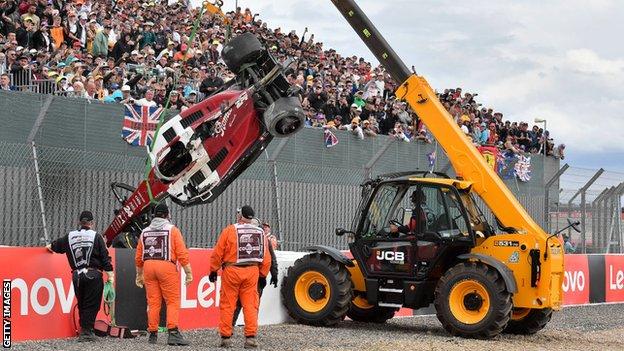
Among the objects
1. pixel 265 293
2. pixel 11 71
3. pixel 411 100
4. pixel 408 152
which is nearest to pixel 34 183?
pixel 11 71

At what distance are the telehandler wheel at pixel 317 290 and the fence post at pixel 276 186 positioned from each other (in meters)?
4.32

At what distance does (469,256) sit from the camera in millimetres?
15891

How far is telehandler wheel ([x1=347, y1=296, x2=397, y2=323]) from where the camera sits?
57.8 ft

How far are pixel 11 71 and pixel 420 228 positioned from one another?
806cm

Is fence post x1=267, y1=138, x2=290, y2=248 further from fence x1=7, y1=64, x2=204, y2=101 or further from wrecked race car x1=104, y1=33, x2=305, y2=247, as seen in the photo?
wrecked race car x1=104, y1=33, x2=305, y2=247

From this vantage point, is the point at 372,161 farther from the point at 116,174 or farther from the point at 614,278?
the point at 614,278

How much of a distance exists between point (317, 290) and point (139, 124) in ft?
16.4

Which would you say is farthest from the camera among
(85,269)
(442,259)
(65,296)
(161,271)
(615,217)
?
(615,217)

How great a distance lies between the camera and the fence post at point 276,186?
70.1 feet

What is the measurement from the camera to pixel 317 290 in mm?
16891

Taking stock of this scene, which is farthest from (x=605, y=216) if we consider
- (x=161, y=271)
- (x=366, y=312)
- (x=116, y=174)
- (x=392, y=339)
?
(x=161, y=271)

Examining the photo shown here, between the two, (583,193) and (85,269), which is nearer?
(85,269)

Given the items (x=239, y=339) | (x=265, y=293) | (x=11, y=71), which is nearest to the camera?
(x=239, y=339)

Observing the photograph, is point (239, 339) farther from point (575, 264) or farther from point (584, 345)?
point (575, 264)
